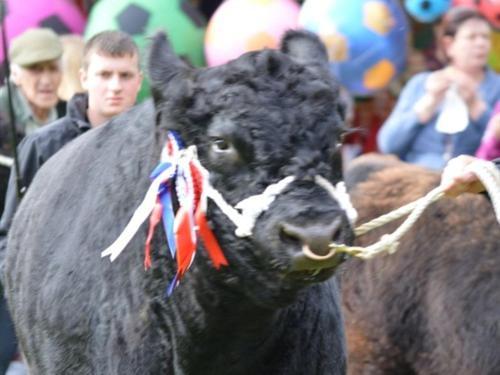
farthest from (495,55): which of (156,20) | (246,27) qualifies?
(156,20)

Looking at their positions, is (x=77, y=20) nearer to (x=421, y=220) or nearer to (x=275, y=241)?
(x=421, y=220)

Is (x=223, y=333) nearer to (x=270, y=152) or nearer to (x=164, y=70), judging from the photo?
(x=270, y=152)

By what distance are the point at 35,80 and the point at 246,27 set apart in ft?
4.94

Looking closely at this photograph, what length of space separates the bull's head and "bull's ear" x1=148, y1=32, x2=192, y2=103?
0.03 meters

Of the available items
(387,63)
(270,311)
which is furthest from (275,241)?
(387,63)

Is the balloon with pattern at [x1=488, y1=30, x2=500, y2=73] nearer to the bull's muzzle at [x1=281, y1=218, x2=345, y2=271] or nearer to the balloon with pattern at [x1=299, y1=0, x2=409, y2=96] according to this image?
the balloon with pattern at [x1=299, y1=0, x2=409, y2=96]

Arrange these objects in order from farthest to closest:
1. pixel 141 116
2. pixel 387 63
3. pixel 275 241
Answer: pixel 387 63 < pixel 141 116 < pixel 275 241

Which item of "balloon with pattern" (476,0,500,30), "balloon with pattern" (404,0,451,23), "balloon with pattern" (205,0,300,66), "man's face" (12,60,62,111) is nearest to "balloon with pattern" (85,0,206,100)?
"balloon with pattern" (205,0,300,66)

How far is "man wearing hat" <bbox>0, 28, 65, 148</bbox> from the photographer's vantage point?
766cm

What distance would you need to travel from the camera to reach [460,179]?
461 centimetres

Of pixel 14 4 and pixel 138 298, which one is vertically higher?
pixel 14 4

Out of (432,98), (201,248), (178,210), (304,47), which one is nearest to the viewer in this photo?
(201,248)

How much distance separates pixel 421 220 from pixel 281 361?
1.74 metres

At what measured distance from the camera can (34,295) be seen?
5.00 m
